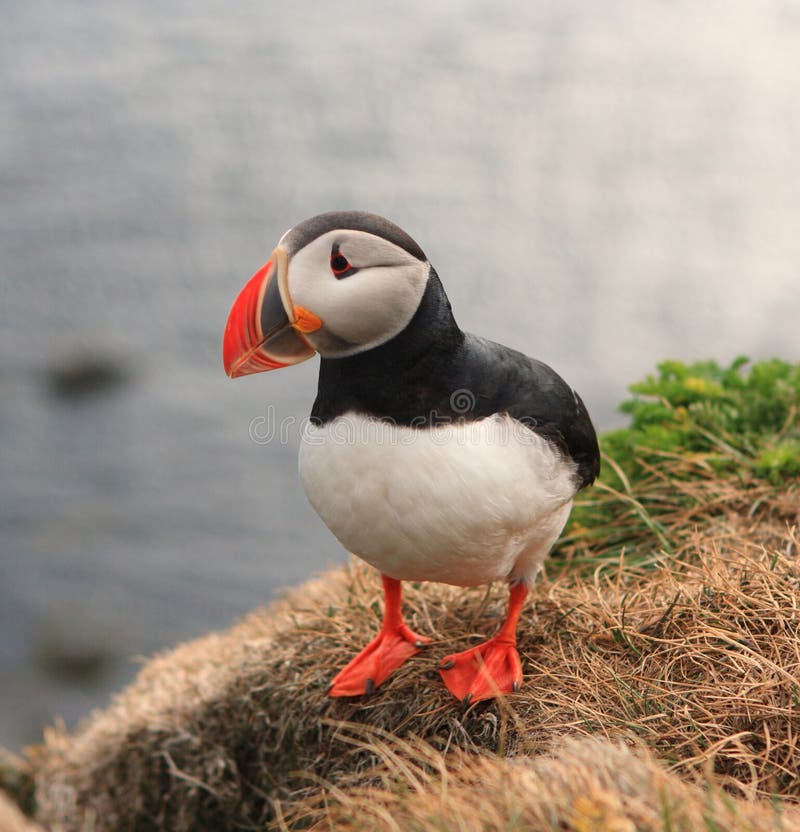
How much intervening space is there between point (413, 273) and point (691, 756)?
142 cm

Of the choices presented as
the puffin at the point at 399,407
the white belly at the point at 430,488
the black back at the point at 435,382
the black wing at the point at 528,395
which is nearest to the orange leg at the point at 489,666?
the puffin at the point at 399,407

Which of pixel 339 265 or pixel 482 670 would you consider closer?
pixel 339 265

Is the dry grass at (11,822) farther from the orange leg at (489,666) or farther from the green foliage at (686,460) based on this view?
the green foliage at (686,460)

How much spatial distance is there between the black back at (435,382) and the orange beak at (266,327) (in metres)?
0.16

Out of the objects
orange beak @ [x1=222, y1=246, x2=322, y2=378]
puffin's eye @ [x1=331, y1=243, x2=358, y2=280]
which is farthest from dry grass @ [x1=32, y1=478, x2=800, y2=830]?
puffin's eye @ [x1=331, y1=243, x2=358, y2=280]

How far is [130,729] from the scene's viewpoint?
357 centimetres

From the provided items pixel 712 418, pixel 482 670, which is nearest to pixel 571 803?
pixel 482 670

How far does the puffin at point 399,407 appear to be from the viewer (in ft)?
7.33

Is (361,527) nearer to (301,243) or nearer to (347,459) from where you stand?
(347,459)

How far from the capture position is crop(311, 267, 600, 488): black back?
7.73 feet

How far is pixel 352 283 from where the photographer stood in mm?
2213

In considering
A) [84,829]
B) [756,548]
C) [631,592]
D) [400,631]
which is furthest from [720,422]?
[84,829]

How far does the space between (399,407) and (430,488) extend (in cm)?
24

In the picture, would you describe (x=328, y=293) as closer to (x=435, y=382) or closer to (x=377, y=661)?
(x=435, y=382)
